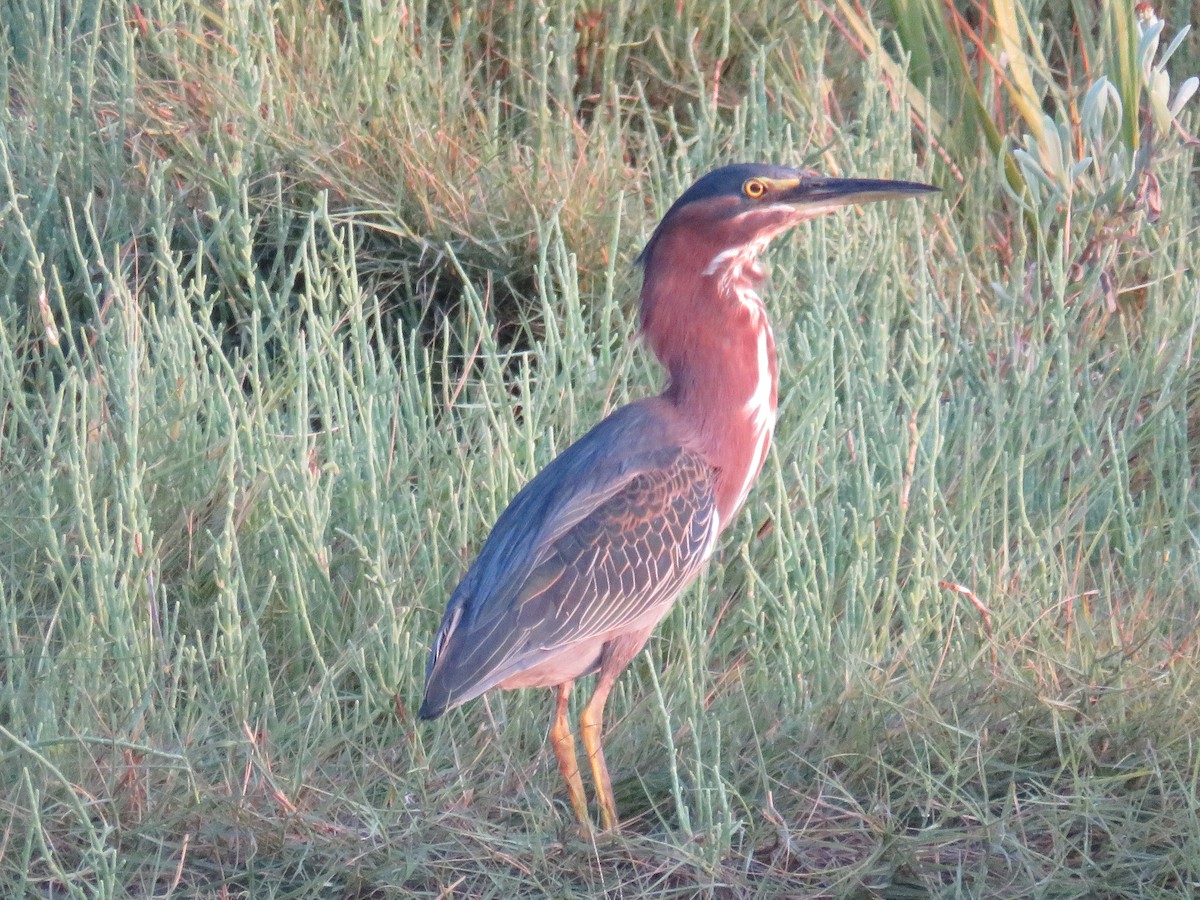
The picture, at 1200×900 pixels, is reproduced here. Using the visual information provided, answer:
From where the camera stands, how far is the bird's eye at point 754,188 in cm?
296

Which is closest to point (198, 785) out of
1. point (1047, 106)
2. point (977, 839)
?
point (977, 839)

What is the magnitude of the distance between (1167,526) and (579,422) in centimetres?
139

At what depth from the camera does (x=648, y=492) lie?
2838 mm

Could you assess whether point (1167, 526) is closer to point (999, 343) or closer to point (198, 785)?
point (999, 343)

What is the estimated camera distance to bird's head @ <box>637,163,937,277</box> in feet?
9.70

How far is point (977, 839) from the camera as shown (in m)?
2.55

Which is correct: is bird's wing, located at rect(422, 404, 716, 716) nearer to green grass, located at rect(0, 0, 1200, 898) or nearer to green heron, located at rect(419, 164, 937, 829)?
green heron, located at rect(419, 164, 937, 829)

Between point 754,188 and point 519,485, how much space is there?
0.84m

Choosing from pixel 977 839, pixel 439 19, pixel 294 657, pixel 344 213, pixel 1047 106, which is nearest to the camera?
pixel 977 839

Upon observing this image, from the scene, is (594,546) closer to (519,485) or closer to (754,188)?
(519,485)

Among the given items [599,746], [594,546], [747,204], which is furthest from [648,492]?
[747,204]

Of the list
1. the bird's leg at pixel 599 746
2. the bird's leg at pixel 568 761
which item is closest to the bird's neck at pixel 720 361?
the bird's leg at pixel 599 746

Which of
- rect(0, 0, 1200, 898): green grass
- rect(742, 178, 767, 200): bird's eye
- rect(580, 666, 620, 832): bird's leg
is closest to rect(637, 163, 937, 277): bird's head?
rect(742, 178, 767, 200): bird's eye

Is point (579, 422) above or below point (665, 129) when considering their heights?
below
